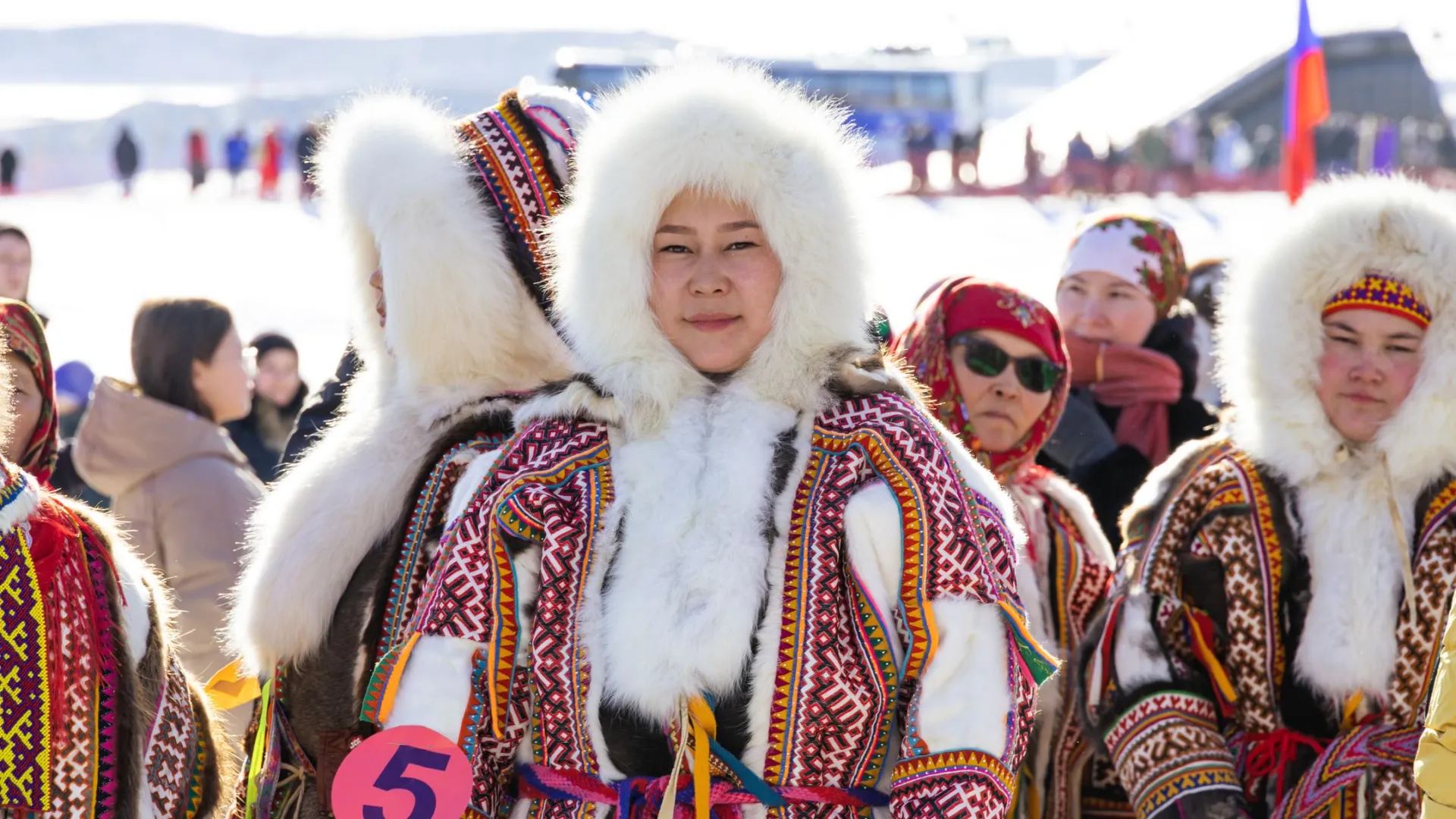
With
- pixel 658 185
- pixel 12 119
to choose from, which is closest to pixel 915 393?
pixel 658 185

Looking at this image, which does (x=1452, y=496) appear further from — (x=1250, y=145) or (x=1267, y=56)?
(x=1267, y=56)

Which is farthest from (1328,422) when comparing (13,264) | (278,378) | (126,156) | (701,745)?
(126,156)

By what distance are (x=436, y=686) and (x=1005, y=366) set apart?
Answer: 1.41 metres

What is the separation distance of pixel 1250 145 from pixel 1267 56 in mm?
5469

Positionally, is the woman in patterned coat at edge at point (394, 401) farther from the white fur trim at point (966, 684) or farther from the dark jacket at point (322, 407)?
the white fur trim at point (966, 684)

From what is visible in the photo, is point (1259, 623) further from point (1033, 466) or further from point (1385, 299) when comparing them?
point (1033, 466)

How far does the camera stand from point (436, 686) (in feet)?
6.70

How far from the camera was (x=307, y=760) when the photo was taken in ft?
7.97

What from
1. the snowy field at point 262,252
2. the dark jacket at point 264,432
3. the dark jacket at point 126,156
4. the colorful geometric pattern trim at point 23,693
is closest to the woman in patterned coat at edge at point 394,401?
the colorful geometric pattern trim at point 23,693

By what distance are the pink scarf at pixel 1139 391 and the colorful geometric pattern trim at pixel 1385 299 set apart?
3.72 ft

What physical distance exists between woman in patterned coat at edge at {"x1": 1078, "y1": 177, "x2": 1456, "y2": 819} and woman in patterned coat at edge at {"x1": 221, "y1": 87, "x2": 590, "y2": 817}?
1020mm

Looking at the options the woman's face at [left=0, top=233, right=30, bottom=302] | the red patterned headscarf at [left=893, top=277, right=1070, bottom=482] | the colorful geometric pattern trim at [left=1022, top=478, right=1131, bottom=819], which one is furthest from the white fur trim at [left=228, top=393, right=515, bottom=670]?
the woman's face at [left=0, top=233, right=30, bottom=302]

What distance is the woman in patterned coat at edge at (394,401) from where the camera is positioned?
7.84ft

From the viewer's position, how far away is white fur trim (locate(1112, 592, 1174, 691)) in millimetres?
2600
